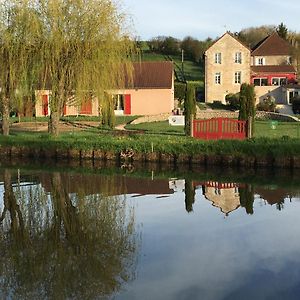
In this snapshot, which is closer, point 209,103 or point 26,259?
point 26,259

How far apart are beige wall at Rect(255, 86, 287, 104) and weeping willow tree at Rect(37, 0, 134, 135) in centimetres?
2432

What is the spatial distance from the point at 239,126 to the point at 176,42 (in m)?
57.5

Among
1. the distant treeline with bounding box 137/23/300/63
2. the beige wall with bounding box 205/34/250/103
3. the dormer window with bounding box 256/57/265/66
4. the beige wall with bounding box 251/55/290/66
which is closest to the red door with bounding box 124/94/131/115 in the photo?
the beige wall with bounding box 205/34/250/103

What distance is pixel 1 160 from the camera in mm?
18938

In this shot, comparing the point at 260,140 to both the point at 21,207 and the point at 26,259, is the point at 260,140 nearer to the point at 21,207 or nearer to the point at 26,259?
the point at 21,207

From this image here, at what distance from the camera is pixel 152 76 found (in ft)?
126

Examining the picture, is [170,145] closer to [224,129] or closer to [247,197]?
[224,129]

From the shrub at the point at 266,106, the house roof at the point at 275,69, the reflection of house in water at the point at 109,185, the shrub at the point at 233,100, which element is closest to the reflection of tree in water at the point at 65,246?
the reflection of house in water at the point at 109,185

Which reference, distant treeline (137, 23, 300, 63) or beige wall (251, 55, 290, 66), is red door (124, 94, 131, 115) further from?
distant treeline (137, 23, 300, 63)

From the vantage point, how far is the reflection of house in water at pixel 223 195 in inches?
459

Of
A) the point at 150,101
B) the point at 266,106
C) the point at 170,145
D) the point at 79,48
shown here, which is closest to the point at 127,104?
the point at 150,101

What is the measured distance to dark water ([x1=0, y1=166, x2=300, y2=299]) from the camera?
22.2 feet

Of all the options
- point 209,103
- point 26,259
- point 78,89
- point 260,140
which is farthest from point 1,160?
point 209,103

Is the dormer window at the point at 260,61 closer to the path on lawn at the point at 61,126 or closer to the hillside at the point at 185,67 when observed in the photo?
the hillside at the point at 185,67
